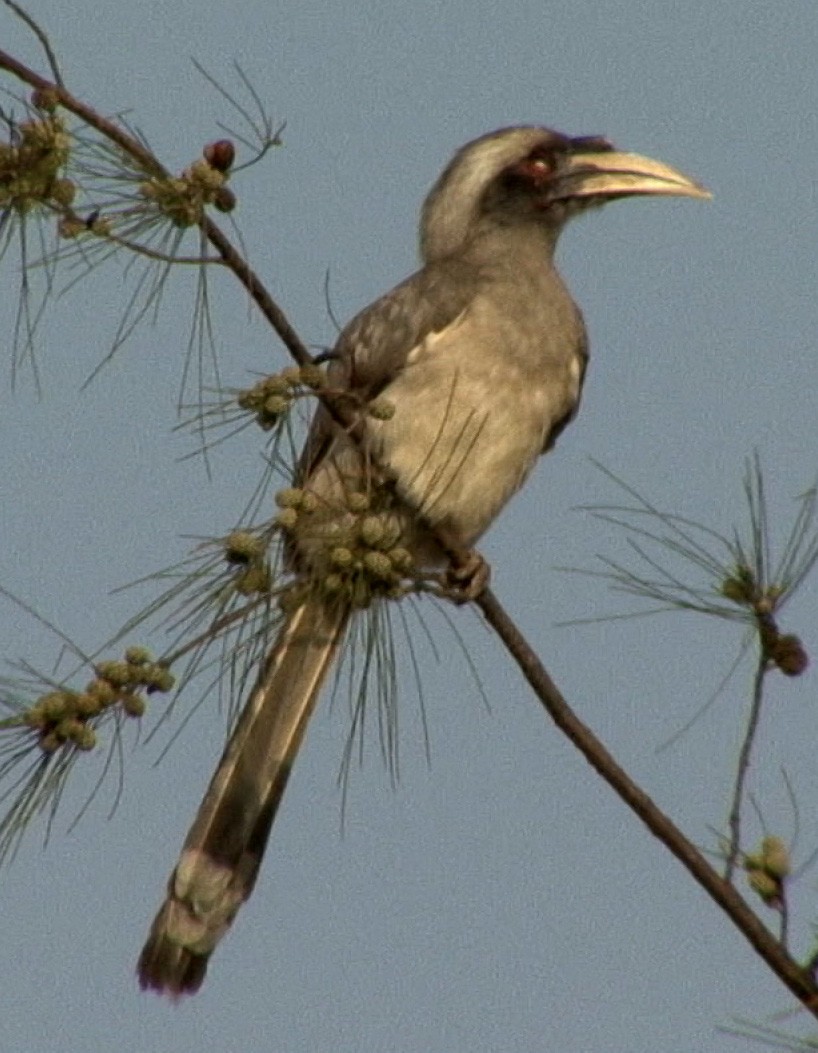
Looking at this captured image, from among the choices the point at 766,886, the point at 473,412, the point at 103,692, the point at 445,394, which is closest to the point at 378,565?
the point at 103,692

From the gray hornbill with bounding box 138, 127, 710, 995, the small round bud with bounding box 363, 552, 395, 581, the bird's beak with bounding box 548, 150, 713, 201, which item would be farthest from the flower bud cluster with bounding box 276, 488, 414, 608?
the bird's beak with bounding box 548, 150, 713, 201

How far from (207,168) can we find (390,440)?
1.33 metres

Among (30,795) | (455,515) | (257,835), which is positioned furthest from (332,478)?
(30,795)

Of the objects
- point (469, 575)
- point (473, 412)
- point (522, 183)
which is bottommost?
point (469, 575)

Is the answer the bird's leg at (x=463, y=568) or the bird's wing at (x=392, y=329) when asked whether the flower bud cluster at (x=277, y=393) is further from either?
the bird's wing at (x=392, y=329)

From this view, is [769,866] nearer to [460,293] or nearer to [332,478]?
[332,478]

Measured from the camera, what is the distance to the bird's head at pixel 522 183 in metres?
6.05

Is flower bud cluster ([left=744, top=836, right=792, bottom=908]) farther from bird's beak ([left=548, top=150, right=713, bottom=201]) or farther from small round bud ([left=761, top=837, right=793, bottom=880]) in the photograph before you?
bird's beak ([left=548, top=150, right=713, bottom=201])

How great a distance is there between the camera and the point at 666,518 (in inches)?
147

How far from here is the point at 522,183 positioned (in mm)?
6125

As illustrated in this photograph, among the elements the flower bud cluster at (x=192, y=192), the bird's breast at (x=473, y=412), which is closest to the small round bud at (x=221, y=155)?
the flower bud cluster at (x=192, y=192)

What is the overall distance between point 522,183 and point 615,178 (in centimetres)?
28

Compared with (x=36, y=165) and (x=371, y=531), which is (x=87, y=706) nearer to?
(x=371, y=531)

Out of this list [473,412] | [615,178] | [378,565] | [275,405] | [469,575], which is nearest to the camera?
[275,405]
